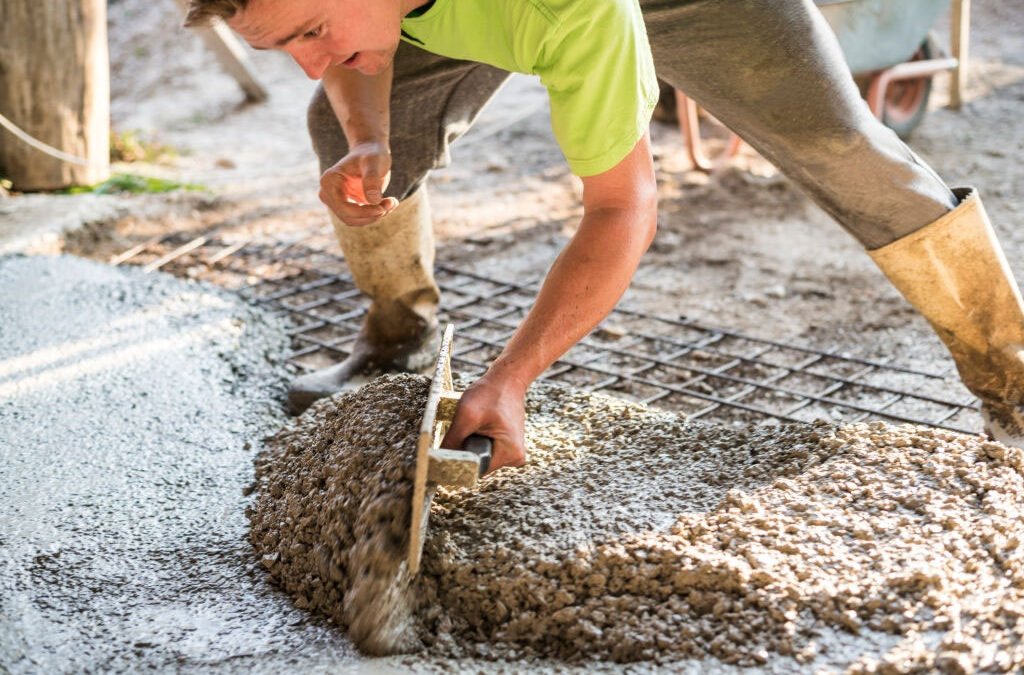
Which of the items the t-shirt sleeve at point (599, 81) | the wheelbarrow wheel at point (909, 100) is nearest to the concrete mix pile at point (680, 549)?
the t-shirt sleeve at point (599, 81)

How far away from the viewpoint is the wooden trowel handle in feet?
5.14

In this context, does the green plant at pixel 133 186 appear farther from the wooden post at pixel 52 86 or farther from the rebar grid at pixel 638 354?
the rebar grid at pixel 638 354

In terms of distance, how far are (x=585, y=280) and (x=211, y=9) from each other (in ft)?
2.50

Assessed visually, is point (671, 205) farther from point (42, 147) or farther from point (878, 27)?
point (42, 147)

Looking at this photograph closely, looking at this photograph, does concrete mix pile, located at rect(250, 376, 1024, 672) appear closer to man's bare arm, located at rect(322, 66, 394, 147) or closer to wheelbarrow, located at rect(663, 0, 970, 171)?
man's bare arm, located at rect(322, 66, 394, 147)

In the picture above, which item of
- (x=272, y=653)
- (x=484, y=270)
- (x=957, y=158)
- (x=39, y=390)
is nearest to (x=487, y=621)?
(x=272, y=653)

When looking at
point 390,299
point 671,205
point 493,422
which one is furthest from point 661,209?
point 493,422

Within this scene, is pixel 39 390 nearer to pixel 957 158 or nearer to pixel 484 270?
pixel 484 270

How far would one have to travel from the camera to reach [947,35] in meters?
6.64

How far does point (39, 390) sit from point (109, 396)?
17 cm

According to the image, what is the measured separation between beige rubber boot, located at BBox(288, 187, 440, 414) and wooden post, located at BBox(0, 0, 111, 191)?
7.85 feet

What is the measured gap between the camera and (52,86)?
171 inches

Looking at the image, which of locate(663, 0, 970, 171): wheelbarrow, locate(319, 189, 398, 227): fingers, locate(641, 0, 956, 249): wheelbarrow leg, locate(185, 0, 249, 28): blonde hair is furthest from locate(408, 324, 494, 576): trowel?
locate(663, 0, 970, 171): wheelbarrow

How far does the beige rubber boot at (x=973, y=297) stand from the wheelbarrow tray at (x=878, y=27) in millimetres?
1859
